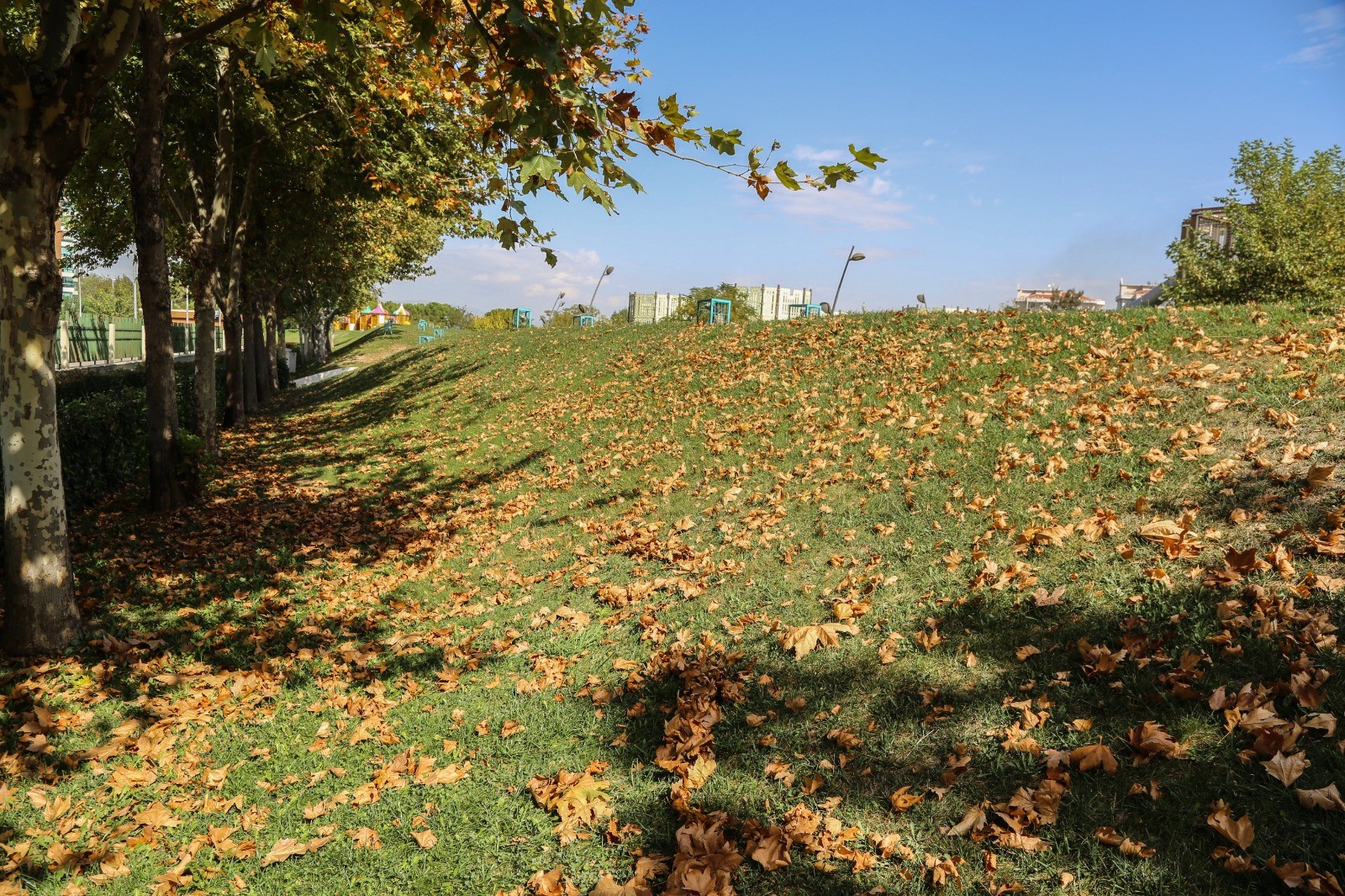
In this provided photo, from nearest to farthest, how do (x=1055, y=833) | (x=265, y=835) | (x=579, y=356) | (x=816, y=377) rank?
(x=1055, y=833)
(x=265, y=835)
(x=816, y=377)
(x=579, y=356)

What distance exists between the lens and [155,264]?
986 cm

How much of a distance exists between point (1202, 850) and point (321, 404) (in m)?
26.7

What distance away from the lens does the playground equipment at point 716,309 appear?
92.3 feet

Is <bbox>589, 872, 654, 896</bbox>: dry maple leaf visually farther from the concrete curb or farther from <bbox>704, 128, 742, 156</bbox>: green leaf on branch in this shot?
the concrete curb

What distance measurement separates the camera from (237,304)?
60.5ft

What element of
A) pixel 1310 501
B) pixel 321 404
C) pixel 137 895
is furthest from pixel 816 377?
pixel 321 404

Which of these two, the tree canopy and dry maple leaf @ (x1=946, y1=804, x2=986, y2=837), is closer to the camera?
dry maple leaf @ (x1=946, y1=804, x2=986, y2=837)

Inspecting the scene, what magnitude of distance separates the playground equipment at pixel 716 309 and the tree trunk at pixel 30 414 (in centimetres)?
2324

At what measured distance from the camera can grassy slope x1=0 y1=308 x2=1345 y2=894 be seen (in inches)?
141

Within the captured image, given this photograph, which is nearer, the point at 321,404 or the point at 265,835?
the point at 265,835

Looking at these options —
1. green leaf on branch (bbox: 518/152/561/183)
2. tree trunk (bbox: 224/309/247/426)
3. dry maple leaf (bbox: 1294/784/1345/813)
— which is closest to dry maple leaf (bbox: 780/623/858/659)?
dry maple leaf (bbox: 1294/784/1345/813)

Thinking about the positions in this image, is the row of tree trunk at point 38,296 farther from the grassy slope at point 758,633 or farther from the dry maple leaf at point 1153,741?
the dry maple leaf at point 1153,741

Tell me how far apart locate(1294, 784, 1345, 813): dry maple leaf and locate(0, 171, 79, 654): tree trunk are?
8037 millimetres

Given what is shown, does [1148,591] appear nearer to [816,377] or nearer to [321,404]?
[816,377]
